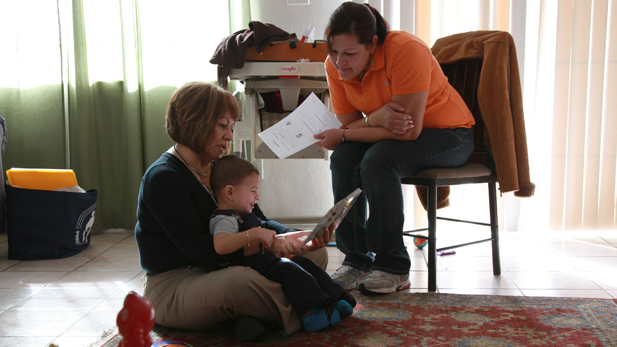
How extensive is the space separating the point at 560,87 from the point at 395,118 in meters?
1.40

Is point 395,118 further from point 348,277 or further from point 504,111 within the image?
point 348,277

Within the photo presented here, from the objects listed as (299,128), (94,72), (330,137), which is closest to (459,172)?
(330,137)

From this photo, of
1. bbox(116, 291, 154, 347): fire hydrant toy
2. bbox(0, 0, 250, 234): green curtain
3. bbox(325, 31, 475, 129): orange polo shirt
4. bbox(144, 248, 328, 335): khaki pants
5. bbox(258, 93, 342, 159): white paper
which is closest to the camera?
bbox(116, 291, 154, 347): fire hydrant toy

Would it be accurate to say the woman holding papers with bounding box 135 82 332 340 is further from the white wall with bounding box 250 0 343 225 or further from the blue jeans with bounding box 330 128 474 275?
the white wall with bounding box 250 0 343 225

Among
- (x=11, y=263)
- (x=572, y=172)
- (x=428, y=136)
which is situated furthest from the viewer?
(x=572, y=172)

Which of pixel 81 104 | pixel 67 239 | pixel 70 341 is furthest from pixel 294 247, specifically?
pixel 81 104

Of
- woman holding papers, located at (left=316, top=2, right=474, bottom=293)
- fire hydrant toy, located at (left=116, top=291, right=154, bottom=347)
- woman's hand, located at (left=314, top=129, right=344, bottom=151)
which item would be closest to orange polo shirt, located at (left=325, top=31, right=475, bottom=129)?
woman holding papers, located at (left=316, top=2, right=474, bottom=293)

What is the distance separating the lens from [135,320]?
641 mm

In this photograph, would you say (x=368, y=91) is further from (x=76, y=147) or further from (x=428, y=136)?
(x=76, y=147)

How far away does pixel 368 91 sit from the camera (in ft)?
5.95

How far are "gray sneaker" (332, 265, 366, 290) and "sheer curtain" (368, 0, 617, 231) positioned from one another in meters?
1.11

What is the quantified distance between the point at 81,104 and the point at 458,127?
1.95 meters

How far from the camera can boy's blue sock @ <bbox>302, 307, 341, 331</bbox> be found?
4.50 ft

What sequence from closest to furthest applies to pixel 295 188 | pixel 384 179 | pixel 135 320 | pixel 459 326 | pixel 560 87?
pixel 135 320 → pixel 459 326 → pixel 384 179 → pixel 560 87 → pixel 295 188
